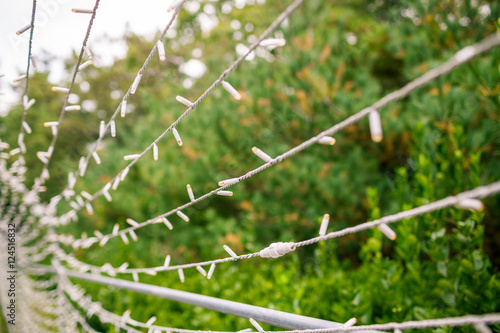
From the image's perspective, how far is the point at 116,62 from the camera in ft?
33.2

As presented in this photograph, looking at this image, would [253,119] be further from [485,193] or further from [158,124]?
[485,193]

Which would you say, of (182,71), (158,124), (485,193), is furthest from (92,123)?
(485,193)

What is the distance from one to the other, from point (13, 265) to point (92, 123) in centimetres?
934

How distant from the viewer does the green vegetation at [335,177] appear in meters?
1.49

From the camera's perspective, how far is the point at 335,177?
294 cm

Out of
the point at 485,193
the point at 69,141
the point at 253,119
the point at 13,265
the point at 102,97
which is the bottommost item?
the point at 69,141

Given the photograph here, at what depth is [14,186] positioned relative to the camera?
2.64 m

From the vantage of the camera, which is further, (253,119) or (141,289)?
(253,119)

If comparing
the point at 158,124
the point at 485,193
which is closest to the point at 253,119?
the point at 158,124

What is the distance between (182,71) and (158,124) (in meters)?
4.90

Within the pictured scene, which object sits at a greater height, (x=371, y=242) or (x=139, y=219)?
(x=371, y=242)

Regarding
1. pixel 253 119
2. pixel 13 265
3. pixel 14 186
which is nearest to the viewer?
pixel 14 186

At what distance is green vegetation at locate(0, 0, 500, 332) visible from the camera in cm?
149

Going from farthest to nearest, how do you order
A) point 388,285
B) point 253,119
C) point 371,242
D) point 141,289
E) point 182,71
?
1. point 182,71
2. point 253,119
3. point 371,242
4. point 388,285
5. point 141,289
